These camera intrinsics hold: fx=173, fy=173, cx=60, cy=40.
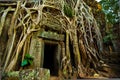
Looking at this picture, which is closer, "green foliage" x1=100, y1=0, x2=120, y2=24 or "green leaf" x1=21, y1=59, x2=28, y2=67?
"green leaf" x1=21, y1=59, x2=28, y2=67

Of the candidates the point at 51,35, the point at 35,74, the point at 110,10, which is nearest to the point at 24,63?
the point at 51,35

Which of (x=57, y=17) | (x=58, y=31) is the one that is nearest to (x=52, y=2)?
(x=57, y=17)

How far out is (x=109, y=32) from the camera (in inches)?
271

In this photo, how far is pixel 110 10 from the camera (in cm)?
714

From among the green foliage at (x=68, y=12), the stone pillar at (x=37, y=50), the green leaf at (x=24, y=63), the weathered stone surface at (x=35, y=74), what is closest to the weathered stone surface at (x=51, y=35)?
the stone pillar at (x=37, y=50)

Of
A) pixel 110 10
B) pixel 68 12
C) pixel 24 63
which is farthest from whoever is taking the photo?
pixel 110 10

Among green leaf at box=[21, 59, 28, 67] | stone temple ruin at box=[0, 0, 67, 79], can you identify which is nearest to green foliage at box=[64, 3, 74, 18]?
stone temple ruin at box=[0, 0, 67, 79]

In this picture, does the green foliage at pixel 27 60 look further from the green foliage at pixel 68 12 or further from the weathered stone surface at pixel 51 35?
the green foliage at pixel 68 12

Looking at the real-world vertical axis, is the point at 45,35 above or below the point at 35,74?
above

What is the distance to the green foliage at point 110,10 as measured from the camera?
267 inches

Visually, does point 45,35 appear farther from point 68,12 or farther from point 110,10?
point 110,10

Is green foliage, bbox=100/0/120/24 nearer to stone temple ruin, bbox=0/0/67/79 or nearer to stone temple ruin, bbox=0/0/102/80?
stone temple ruin, bbox=0/0/102/80

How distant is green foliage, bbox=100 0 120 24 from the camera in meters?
6.77

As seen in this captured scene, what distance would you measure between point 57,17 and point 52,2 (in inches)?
20.5
